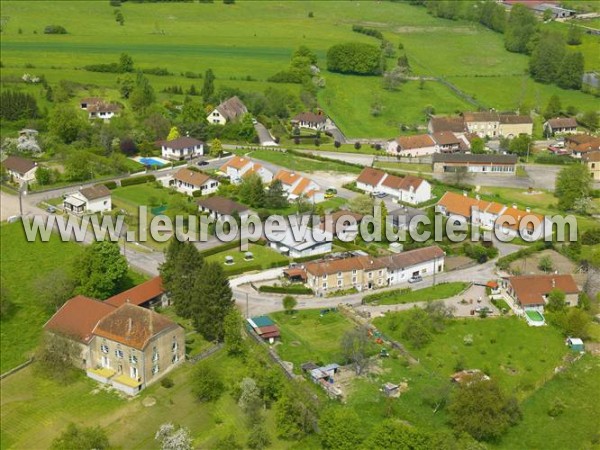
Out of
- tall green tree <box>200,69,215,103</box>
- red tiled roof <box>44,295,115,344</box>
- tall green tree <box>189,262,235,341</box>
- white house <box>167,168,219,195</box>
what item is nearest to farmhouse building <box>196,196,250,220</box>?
white house <box>167,168,219,195</box>

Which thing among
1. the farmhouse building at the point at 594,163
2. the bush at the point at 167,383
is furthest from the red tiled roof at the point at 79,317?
the farmhouse building at the point at 594,163

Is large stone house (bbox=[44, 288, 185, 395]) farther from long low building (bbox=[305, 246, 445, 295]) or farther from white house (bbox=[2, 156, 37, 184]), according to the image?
white house (bbox=[2, 156, 37, 184])

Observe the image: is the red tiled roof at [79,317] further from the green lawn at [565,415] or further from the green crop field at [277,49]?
the green crop field at [277,49]

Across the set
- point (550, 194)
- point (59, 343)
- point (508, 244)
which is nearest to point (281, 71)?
point (550, 194)

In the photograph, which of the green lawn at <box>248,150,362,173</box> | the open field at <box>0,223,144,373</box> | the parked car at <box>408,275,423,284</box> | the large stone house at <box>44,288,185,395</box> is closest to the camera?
the large stone house at <box>44,288,185,395</box>

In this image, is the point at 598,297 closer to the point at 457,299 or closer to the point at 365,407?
the point at 457,299
